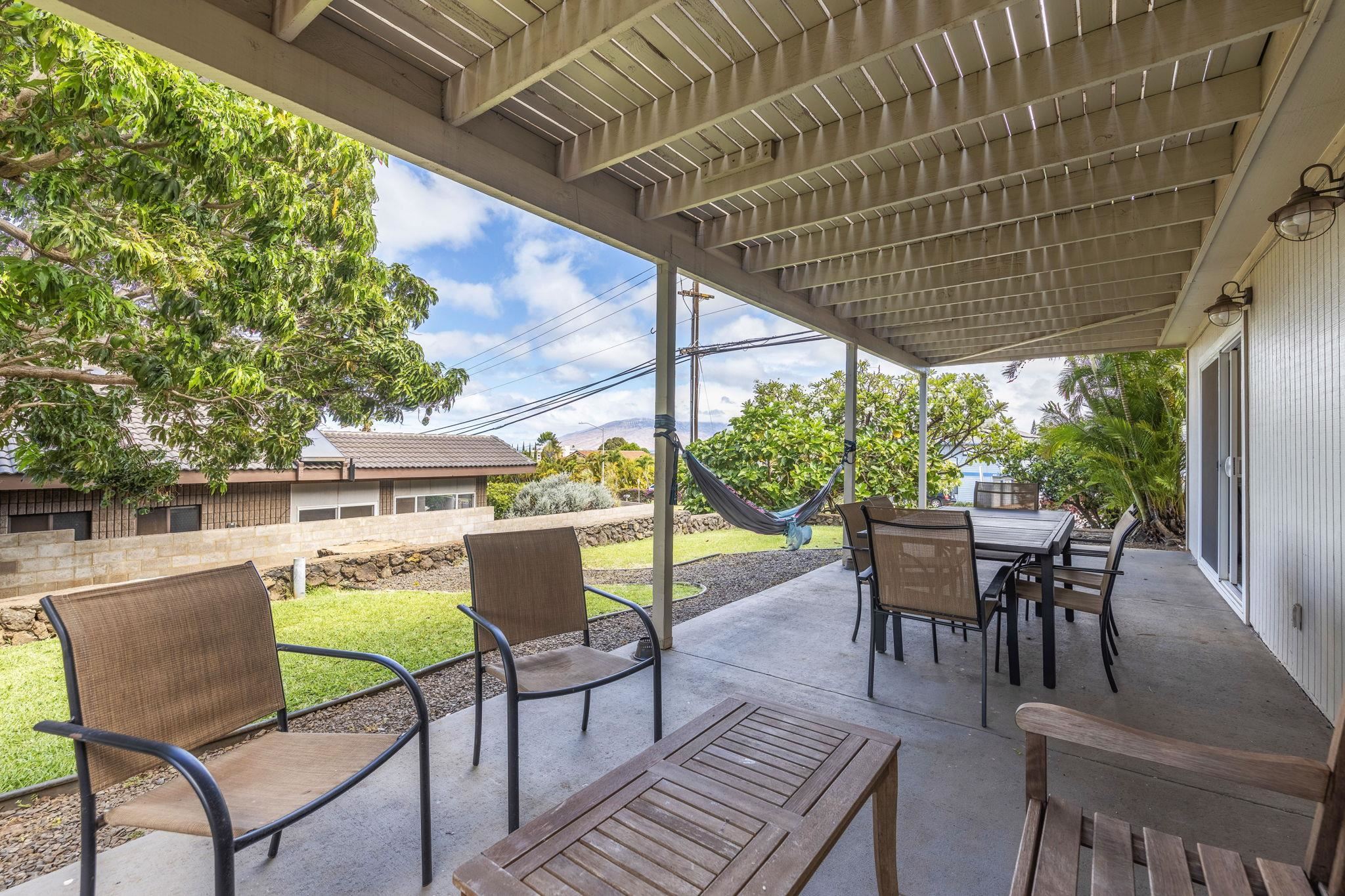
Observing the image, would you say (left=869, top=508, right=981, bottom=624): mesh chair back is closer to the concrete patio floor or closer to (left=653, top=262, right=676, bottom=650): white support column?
the concrete patio floor

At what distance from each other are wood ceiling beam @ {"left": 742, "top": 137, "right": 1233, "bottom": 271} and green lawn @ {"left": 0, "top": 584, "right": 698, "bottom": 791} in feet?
9.20

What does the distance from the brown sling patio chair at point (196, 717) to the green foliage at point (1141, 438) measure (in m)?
7.83

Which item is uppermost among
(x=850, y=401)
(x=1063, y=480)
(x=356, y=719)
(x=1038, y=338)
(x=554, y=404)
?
(x=1038, y=338)

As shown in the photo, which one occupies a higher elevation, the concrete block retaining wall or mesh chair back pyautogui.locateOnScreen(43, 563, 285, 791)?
mesh chair back pyautogui.locateOnScreen(43, 563, 285, 791)

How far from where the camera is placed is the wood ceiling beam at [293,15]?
5.13 feet

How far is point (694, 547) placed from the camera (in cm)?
830

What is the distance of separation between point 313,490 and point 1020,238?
7.84 meters

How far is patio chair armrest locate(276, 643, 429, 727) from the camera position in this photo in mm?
1435

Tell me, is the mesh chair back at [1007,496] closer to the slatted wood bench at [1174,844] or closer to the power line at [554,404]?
the slatted wood bench at [1174,844]

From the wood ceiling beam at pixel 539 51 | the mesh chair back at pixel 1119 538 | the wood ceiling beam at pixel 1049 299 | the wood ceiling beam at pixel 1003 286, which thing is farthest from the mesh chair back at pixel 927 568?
the wood ceiling beam at pixel 1049 299

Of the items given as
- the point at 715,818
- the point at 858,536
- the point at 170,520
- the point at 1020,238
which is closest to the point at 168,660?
the point at 715,818

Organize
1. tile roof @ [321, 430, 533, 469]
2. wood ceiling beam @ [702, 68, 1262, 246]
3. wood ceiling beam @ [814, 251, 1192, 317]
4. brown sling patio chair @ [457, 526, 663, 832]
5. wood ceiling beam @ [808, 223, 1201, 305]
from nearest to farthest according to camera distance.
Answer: brown sling patio chair @ [457, 526, 663, 832]
wood ceiling beam @ [702, 68, 1262, 246]
wood ceiling beam @ [808, 223, 1201, 305]
wood ceiling beam @ [814, 251, 1192, 317]
tile roof @ [321, 430, 533, 469]

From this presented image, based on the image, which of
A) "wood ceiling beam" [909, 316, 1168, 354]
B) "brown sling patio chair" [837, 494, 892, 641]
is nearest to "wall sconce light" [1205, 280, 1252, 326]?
"wood ceiling beam" [909, 316, 1168, 354]

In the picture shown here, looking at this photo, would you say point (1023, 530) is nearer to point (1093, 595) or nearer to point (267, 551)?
point (1093, 595)
